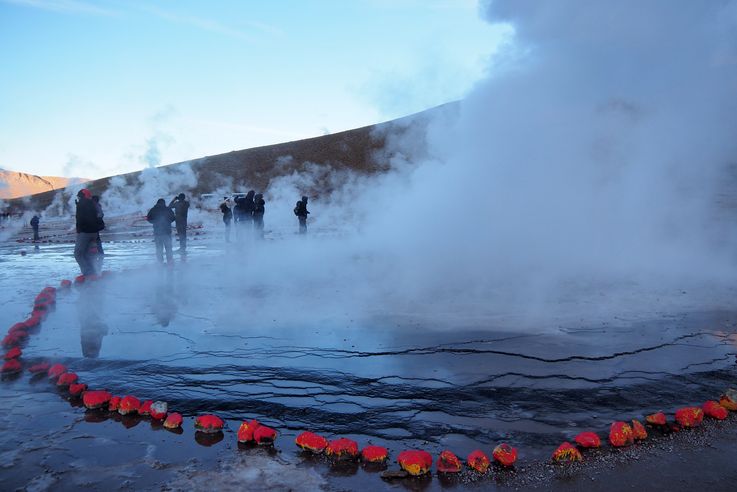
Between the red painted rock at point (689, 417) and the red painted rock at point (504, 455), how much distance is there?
1.32 metres

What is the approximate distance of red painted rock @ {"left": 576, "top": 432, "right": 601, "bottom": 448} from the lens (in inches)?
134

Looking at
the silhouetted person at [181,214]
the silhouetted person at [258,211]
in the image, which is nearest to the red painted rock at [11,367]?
the silhouetted person at [181,214]

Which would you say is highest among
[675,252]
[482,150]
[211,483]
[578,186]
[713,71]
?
[713,71]

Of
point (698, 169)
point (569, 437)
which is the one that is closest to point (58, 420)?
point (569, 437)

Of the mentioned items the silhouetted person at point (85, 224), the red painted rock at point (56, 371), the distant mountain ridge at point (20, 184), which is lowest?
the red painted rock at point (56, 371)

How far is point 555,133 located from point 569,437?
7.97 m

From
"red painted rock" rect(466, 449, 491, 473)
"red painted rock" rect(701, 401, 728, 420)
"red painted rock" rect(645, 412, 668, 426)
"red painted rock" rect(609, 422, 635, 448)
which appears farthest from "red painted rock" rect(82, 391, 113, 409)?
"red painted rock" rect(701, 401, 728, 420)

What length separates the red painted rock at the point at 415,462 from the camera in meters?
3.20

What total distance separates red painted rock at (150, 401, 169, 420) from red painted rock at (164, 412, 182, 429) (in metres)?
0.12

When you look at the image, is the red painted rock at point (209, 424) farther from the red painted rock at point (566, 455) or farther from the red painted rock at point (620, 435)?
the red painted rock at point (620, 435)

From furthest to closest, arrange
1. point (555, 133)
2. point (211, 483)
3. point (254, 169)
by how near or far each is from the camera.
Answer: point (254, 169), point (555, 133), point (211, 483)

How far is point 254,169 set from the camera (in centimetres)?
5591

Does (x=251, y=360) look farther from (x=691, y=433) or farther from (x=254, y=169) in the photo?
(x=254, y=169)

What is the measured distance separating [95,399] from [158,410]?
0.62 metres
